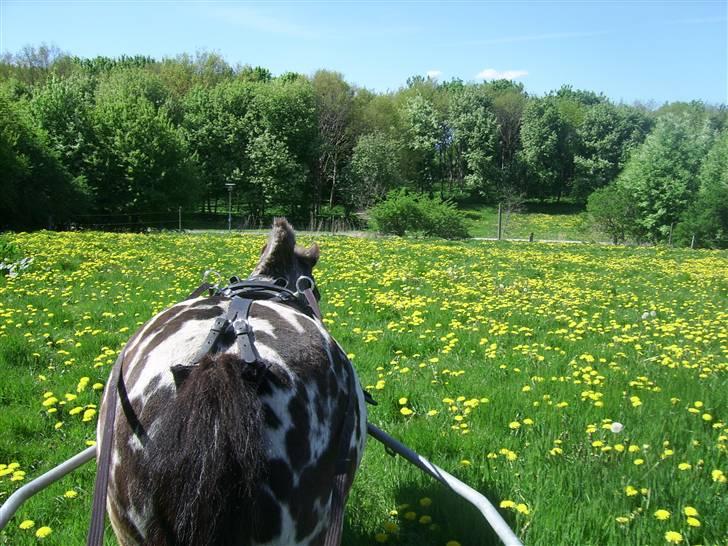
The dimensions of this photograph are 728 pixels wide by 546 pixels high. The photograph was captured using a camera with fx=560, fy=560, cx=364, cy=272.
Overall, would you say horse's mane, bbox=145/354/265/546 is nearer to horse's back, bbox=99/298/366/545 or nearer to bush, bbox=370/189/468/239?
horse's back, bbox=99/298/366/545

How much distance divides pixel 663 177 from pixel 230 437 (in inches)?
1861

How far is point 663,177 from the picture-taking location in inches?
1668

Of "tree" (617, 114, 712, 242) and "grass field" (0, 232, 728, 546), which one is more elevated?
"tree" (617, 114, 712, 242)

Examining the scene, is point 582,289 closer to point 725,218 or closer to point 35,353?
point 35,353

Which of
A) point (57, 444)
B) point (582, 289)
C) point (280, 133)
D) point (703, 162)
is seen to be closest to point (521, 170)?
point (703, 162)

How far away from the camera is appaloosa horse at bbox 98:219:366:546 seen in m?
1.89

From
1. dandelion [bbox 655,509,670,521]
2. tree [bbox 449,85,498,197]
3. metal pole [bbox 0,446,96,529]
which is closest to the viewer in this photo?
metal pole [bbox 0,446,96,529]

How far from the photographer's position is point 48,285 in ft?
34.6

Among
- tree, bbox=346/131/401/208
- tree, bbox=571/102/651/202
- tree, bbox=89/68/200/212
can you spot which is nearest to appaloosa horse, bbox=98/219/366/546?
tree, bbox=89/68/200/212

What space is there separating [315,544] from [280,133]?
167ft

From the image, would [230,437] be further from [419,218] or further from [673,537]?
[419,218]

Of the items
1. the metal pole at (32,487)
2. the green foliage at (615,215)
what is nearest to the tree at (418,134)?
the green foliage at (615,215)

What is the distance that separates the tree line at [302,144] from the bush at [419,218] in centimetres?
1213

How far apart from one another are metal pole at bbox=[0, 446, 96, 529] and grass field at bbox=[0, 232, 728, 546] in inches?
23.2
